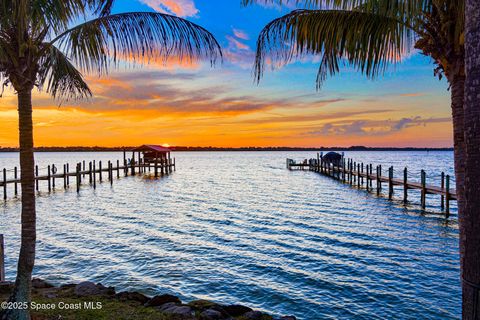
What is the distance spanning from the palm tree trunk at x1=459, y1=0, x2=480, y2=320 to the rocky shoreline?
18.0ft

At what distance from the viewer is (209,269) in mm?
12773

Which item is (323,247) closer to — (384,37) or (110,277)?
(110,277)

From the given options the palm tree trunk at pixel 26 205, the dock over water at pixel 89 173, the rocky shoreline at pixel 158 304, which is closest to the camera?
the palm tree trunk at pixel 26 205

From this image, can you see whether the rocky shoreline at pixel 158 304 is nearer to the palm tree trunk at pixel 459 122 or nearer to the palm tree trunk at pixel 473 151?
the palm tree trunk at pixel 459 122

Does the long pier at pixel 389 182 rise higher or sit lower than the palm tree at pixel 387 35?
lower

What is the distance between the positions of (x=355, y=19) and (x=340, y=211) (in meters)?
21.0

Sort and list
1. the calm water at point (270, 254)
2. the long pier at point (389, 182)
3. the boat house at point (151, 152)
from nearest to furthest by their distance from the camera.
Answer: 1. the calm water at point (270, 254)
2. the long pier at point (389, 182)
3. the boat house at point (151, 152)

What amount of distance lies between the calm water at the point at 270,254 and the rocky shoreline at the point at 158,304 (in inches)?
62.4

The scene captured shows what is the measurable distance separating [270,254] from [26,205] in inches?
411

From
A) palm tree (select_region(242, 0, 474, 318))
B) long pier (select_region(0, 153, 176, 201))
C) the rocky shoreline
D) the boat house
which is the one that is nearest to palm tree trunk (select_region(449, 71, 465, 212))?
palm tree (select_region(242, 0, 474, 318))

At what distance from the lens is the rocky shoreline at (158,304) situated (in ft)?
25.1

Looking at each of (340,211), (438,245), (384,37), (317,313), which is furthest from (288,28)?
(340,211)

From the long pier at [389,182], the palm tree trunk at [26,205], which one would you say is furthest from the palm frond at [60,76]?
the long pier at [389,182]

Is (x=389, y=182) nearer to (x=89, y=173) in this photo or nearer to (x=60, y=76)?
(x=60, y=76)
